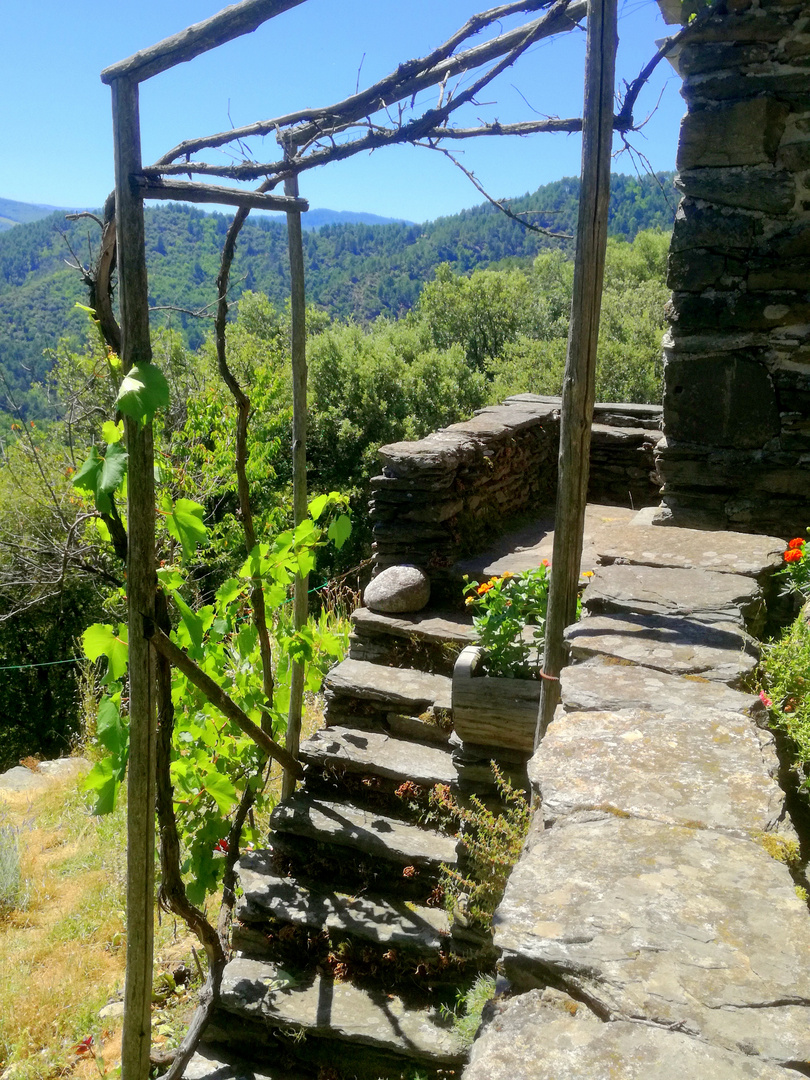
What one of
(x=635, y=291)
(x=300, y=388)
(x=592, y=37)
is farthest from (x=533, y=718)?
(x=635, y=291)

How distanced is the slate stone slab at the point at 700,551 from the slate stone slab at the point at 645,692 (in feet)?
2.59

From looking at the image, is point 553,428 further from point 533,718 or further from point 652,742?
point 652,742

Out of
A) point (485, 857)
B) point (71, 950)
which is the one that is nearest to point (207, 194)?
point (485, 857)

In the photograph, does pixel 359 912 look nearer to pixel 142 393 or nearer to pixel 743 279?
pixel 142 393

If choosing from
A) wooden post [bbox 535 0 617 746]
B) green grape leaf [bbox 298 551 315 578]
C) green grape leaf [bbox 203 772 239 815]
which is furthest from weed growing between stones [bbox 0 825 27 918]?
wooden post [bbox 535 0 617 746]

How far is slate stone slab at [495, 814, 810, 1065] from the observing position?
1116 millimetres

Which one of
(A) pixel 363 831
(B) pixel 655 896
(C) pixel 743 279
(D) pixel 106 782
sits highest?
(C) pixel 743 279

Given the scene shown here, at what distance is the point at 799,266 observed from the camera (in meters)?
3.64

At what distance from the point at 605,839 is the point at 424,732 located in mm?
2972

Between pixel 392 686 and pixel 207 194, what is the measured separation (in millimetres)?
2936

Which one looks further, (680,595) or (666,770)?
(680,595)

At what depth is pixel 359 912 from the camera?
3832 millimetres

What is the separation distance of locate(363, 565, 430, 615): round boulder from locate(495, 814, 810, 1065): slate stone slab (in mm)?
3352

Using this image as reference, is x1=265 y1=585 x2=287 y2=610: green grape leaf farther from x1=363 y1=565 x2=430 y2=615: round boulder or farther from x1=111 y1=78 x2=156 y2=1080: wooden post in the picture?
x1=363 y1=565 x2=430 y2=615: round boulder
